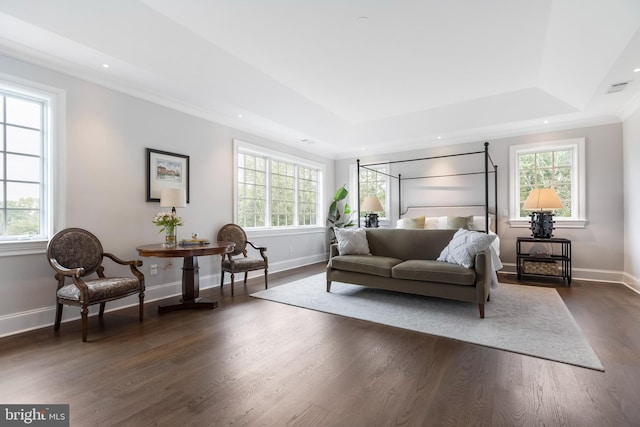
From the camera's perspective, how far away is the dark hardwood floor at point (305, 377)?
5.30ft

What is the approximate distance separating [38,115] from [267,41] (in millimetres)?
2389

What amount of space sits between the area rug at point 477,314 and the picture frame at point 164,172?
185 cm

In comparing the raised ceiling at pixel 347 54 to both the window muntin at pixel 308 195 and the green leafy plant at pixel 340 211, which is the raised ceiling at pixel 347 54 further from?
the green leafy plant at pixel 340 211

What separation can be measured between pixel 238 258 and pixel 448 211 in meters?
4.09

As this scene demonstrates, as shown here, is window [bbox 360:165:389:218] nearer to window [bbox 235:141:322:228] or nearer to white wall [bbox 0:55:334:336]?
window [bbox 235:141:322:228]

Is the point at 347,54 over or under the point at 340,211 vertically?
over

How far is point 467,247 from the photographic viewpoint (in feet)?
10.8

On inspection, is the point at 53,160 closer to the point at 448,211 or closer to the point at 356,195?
the point at 356,195

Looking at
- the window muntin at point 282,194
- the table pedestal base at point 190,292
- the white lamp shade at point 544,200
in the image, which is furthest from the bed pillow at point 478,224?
the table pedestal base at point 190,292

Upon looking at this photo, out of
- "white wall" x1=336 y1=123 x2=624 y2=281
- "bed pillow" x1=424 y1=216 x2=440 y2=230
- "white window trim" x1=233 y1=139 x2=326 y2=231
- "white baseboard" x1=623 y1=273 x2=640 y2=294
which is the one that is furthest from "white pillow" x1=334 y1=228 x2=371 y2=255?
"white baseboard" x1=623 y1=273 x2=640 y2=294

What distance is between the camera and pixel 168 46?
3020 millimetres

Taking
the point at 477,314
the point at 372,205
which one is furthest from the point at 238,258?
the point at 477,314

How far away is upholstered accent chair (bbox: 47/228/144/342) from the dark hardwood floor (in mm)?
325

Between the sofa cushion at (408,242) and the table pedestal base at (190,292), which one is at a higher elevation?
the sofa cushion at (408,242)
